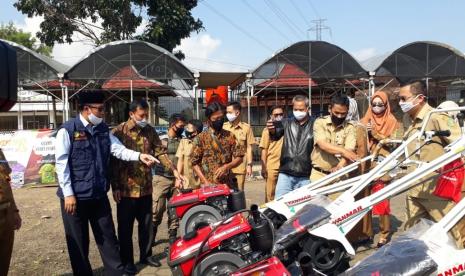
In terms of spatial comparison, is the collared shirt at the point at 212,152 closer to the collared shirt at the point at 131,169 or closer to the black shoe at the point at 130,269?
the collared shirt at the point at 131,169

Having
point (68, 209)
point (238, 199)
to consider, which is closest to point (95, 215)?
point (68, 209)

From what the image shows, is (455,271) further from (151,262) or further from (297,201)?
(151,262)

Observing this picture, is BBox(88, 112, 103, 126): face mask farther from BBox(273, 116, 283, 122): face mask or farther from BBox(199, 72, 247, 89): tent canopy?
BBox(199, 72, 247, 89): tent canopy

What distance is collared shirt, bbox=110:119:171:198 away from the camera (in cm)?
450

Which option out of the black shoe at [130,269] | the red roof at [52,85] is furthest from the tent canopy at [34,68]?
the black shoe at [130,269]

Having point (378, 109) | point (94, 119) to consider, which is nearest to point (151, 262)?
point (94, 119)

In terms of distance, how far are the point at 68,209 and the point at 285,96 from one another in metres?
16.8

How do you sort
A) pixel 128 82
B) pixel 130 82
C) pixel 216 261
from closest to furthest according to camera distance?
pixel 216 261, pixel 130 82, pixel 128 82

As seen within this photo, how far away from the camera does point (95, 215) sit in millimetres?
4074

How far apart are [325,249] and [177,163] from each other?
3330 mm

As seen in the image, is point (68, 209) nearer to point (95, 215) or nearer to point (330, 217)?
point (95, 215)

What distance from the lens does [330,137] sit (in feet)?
15.3

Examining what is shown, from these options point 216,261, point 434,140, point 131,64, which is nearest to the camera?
point 216,261

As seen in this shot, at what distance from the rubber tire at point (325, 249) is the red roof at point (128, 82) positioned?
36.6 ft
